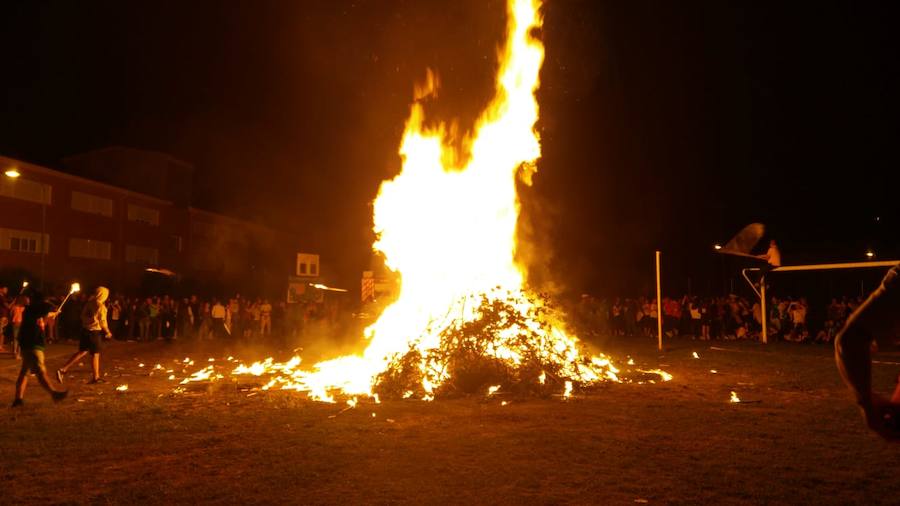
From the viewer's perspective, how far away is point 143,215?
139 feet

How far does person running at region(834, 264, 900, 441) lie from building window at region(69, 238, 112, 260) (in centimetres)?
4059

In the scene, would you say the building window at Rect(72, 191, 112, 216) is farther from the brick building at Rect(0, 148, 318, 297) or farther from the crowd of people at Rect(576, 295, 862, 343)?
the crowd of people at Rect(576, 295, 862, 343)

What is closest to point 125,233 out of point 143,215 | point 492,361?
point 143,215

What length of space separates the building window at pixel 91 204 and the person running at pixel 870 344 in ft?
134

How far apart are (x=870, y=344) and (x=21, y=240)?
38652 mm

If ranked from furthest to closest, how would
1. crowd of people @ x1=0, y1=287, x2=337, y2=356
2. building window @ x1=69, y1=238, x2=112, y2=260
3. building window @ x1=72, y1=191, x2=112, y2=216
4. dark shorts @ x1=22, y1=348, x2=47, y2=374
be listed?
1. building window @ x1=72, y1=191, x2=112, y2=216
2. building window @ x1=69, y1=238, x2=112, y2=260
3. crowd of people @ x1=0, y1=287, x2=337, y2=356
4. dark shorts @ x1=22, y1=348, x2=47, y2=374

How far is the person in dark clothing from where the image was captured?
33.0 feet

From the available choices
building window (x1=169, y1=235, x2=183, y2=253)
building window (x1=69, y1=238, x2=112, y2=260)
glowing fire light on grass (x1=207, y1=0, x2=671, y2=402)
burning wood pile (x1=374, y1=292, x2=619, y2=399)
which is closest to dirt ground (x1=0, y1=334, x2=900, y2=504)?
burning wood pile (x1=374, y1=292, x2=619, y2=399)

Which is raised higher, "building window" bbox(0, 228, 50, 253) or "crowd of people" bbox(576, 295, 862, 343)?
"building window" bbox(0, 228, 50, 253)

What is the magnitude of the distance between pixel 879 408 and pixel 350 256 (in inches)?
2232

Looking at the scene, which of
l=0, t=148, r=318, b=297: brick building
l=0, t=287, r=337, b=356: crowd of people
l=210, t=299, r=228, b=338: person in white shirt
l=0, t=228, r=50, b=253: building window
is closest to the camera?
l=0, t=287, r=337, b=356: crowd of people

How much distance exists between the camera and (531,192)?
35125 millimetres

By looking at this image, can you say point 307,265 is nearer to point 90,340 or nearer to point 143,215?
point 90,340

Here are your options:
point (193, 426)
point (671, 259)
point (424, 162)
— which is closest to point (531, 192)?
point (671, 259)
